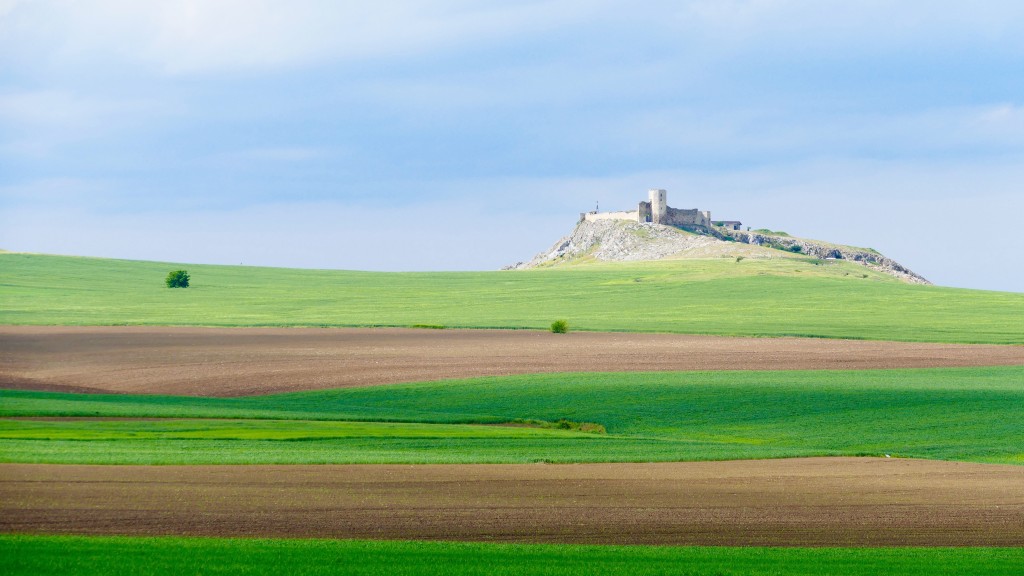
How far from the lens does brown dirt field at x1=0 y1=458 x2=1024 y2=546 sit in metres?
18.9

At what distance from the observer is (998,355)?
58125 mm

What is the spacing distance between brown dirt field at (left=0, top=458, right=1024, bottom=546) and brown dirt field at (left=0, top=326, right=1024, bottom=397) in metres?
20.1

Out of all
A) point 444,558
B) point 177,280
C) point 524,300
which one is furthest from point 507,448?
point 177,280

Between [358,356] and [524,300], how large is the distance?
53.7m

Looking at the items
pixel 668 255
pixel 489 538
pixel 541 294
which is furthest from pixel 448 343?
pixel 668 255

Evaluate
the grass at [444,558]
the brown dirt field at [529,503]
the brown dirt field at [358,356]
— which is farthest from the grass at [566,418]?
the grass at [444,558]

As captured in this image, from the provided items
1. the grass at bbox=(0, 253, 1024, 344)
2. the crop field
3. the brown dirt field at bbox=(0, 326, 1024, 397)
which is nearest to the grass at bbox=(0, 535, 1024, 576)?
the crop field

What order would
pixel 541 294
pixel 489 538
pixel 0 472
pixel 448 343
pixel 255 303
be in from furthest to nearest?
pixel 541 294 < pixel 255 303 < pixel 448 343 < pixel 0 472 < pixel 489 538

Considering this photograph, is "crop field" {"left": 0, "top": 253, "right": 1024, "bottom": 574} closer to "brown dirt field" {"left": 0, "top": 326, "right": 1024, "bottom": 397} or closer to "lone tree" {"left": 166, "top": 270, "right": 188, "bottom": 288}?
"brown dirt field" {"left": 0, "top": 326, "right": 1024, "bottom": 397}

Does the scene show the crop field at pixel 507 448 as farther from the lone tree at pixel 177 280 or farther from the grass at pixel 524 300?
the lone tree at pixel 177 280

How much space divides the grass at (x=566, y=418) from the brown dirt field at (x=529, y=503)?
2098 mm

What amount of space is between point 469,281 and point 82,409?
104m

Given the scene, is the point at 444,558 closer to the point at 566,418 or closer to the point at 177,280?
the point at 566,418

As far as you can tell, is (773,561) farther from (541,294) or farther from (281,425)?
(541,294)
